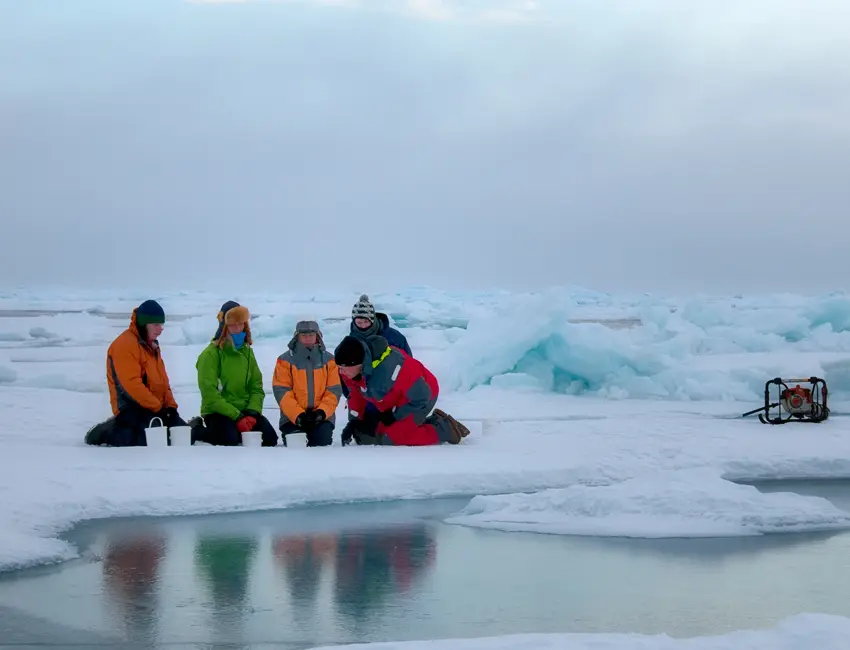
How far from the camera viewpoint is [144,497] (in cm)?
703

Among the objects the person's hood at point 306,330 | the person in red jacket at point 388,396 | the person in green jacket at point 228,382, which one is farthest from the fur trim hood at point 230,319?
the person in red jacket at point 388,396

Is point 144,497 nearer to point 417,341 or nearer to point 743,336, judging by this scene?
point 743,336

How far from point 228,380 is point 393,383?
49.5 inches

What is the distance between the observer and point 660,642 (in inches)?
161

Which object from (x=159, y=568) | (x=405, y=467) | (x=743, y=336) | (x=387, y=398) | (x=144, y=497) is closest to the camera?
(x=159, y=568)

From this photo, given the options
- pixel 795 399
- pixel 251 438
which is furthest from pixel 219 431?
pixel 795 399

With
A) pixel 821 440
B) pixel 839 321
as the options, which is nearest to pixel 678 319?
pixel 839 321

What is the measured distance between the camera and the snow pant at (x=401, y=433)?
348 inches

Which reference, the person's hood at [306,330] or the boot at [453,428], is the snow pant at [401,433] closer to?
the boot at [453,428]

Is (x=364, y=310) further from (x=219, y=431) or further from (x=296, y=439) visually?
(x=219, y=431)

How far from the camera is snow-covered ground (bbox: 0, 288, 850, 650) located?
21.5 feet

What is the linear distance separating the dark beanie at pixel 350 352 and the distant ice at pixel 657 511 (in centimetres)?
166

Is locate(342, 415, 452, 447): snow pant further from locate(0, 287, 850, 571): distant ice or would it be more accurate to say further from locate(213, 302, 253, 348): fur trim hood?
locate(213, 302, 253, 348): fur trim hood

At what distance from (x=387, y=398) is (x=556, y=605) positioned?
399 cm
